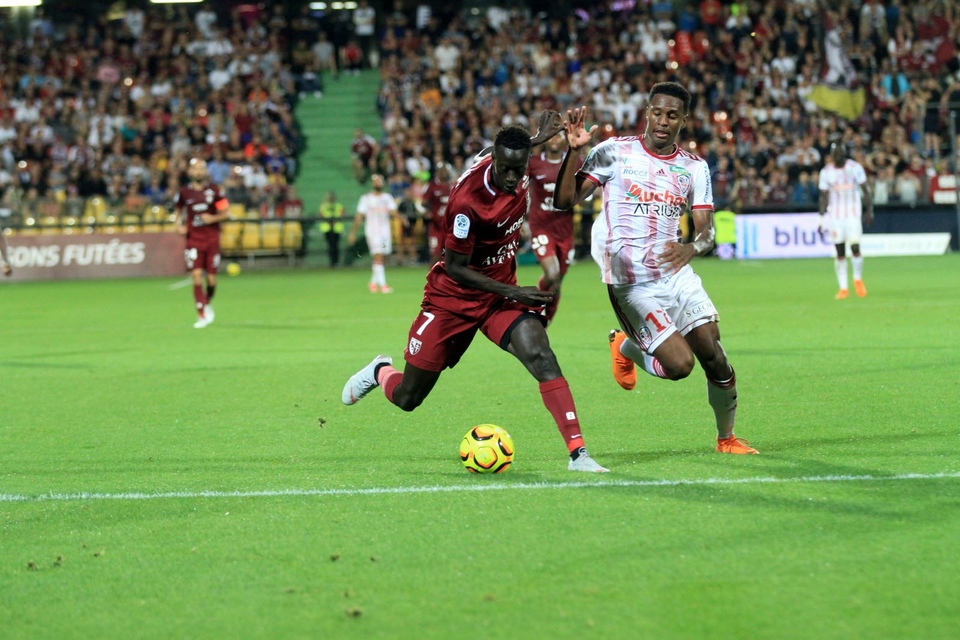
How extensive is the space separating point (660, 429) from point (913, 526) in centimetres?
302

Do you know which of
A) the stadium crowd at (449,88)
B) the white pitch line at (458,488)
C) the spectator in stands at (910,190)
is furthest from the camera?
the stadium crowd at (449,88)

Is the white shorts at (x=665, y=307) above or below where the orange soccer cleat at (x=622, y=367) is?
above

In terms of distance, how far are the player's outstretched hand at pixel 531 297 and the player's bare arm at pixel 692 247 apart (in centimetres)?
87

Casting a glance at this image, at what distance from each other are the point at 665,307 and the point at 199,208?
12147 millimetres

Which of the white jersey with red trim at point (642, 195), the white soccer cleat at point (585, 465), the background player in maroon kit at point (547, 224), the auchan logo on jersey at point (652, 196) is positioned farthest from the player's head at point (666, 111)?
the background player in maroon kit at point (547, 224)

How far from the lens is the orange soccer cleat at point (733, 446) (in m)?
7.39

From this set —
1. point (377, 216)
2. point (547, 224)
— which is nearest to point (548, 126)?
point (547, 224)

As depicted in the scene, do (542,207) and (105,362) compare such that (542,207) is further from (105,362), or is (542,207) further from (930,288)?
(930,288)

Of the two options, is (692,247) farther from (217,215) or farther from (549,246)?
(217,215)

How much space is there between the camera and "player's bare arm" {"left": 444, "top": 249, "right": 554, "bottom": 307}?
7051 mm

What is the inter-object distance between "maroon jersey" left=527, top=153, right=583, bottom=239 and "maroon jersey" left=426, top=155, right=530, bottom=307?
796 cm

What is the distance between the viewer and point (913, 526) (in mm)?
5461

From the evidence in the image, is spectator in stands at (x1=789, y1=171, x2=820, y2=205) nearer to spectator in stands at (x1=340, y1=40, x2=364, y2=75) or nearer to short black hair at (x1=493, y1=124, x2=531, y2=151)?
spectator in stands at (x1=340, y1=40, x2=364, y2=75)

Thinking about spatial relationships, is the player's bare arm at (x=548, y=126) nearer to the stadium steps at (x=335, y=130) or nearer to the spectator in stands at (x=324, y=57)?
the stadium steps at (x=335, y=130)
